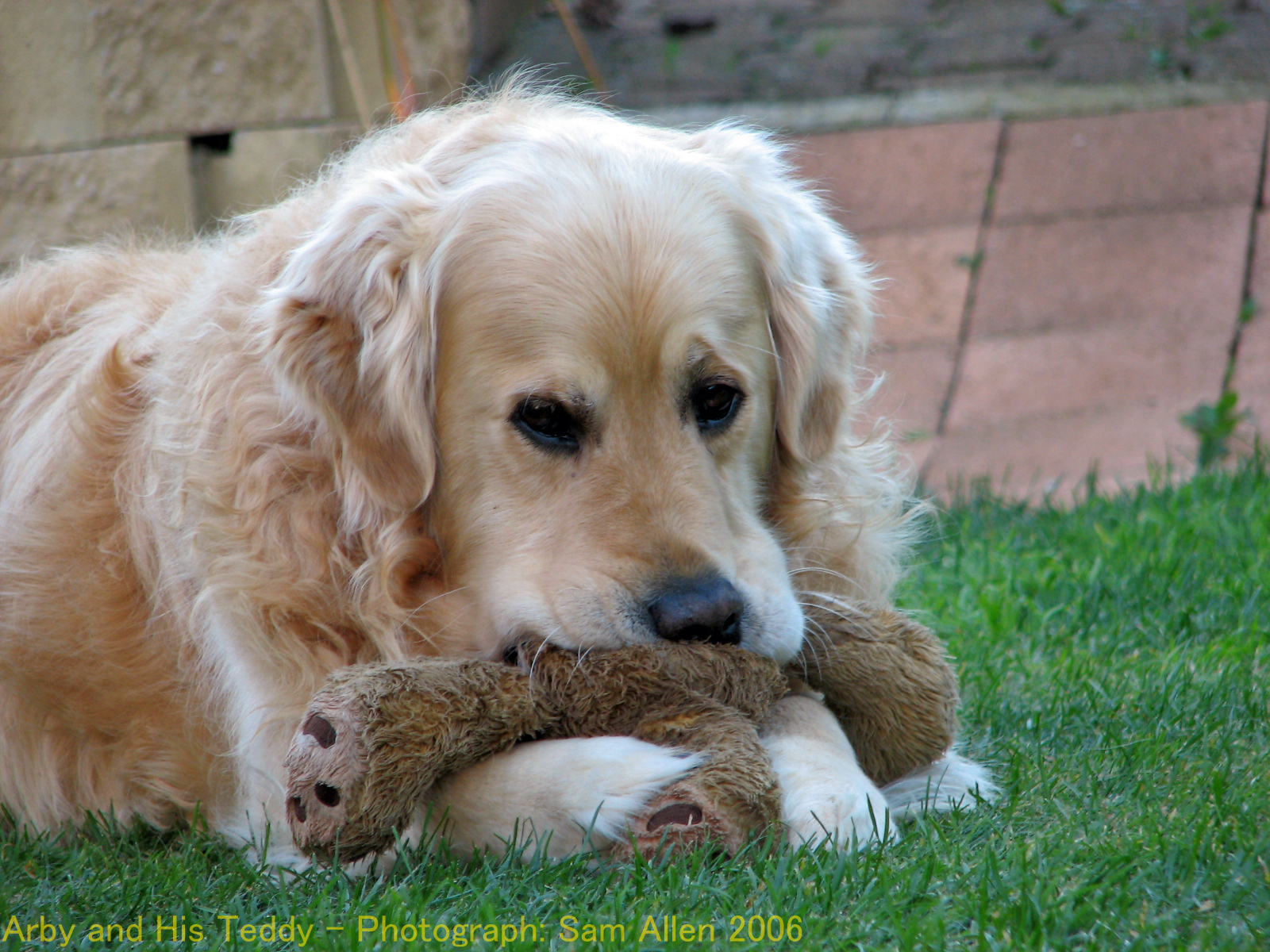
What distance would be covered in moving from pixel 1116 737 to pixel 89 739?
2.24 metres

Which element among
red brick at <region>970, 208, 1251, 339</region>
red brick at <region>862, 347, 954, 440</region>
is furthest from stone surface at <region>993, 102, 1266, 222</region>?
red brick at <region>862, 347, 954, 440</region>

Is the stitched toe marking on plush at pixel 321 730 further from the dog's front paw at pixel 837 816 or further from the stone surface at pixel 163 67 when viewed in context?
the stone surface at pixel 163 67

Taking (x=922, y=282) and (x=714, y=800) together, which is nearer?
(x=714, y=800)

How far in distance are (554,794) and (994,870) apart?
0.72 m

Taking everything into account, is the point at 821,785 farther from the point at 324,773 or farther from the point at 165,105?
the point at 165,105

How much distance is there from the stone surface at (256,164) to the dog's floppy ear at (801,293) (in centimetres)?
264

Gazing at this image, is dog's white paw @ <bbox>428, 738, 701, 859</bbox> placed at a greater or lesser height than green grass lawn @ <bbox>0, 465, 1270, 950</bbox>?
greater

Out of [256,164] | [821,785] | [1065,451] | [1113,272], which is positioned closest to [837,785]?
[821,785]

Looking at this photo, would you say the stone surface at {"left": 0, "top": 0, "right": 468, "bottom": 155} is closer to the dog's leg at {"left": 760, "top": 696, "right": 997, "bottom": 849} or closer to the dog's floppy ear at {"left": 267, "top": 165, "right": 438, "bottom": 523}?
the dog's floppy ear at {"left": 267, "top": 165, "right": 438, "bottom": 523}

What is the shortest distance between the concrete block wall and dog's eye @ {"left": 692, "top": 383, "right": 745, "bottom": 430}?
108 inches

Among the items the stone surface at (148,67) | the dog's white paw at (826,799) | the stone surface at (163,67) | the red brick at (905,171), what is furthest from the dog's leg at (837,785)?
the red brick at (905,171)

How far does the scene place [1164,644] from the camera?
3.42 meters

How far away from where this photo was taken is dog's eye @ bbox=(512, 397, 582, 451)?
2.44 metres

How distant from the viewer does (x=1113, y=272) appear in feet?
21.2
